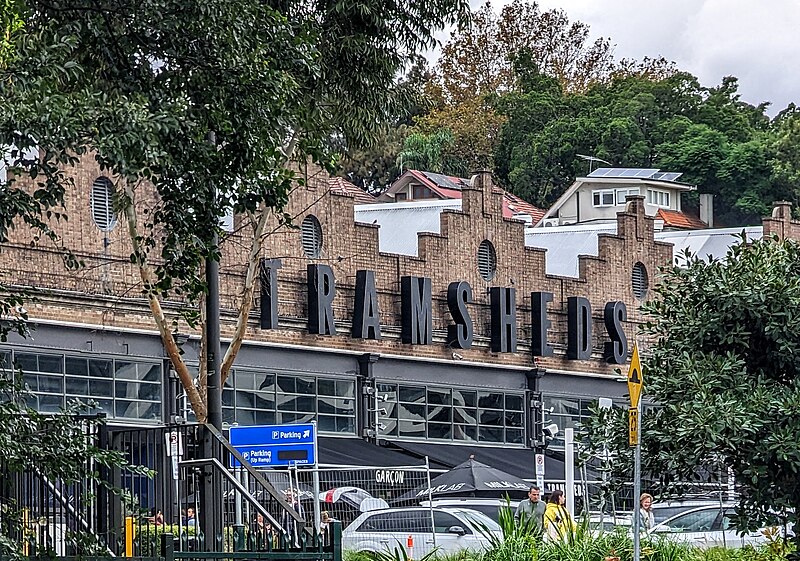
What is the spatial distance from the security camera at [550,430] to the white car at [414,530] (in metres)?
15.0

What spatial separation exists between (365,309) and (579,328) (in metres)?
8.20

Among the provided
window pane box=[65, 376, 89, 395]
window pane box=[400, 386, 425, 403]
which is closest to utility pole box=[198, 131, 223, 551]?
window pane box=[65, 376, 89, 395]

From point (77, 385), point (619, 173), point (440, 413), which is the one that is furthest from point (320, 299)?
A: point (619, 173)

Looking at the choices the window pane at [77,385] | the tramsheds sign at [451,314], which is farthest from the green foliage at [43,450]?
the tramsheds sign at [451,314]

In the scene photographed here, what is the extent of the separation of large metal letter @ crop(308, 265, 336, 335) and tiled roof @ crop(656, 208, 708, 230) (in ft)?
133

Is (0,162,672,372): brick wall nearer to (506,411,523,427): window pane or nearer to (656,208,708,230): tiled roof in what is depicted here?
(506,411,523,427): window pane

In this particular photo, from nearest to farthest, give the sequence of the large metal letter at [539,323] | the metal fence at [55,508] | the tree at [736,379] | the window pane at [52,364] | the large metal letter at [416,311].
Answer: the metal fence at [55,508]
the tree at [736,379]
the window pane at [52,364]
the large metal letter at [416,311]
the large metal letter at [539,323]

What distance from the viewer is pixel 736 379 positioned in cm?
1564

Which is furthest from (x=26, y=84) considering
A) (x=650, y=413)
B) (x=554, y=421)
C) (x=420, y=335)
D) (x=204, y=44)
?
(x=554, y=421)

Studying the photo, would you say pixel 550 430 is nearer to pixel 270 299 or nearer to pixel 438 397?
pixel 438 397

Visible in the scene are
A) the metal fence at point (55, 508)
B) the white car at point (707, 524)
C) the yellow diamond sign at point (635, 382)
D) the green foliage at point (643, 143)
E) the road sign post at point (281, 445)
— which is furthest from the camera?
the green foliage at point (643, 143)

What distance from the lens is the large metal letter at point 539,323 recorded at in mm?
43344

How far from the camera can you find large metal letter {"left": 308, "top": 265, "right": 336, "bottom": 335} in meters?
37.7

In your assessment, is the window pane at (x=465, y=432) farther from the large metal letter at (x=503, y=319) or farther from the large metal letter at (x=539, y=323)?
the large metal letter at (x=539, y=323)
